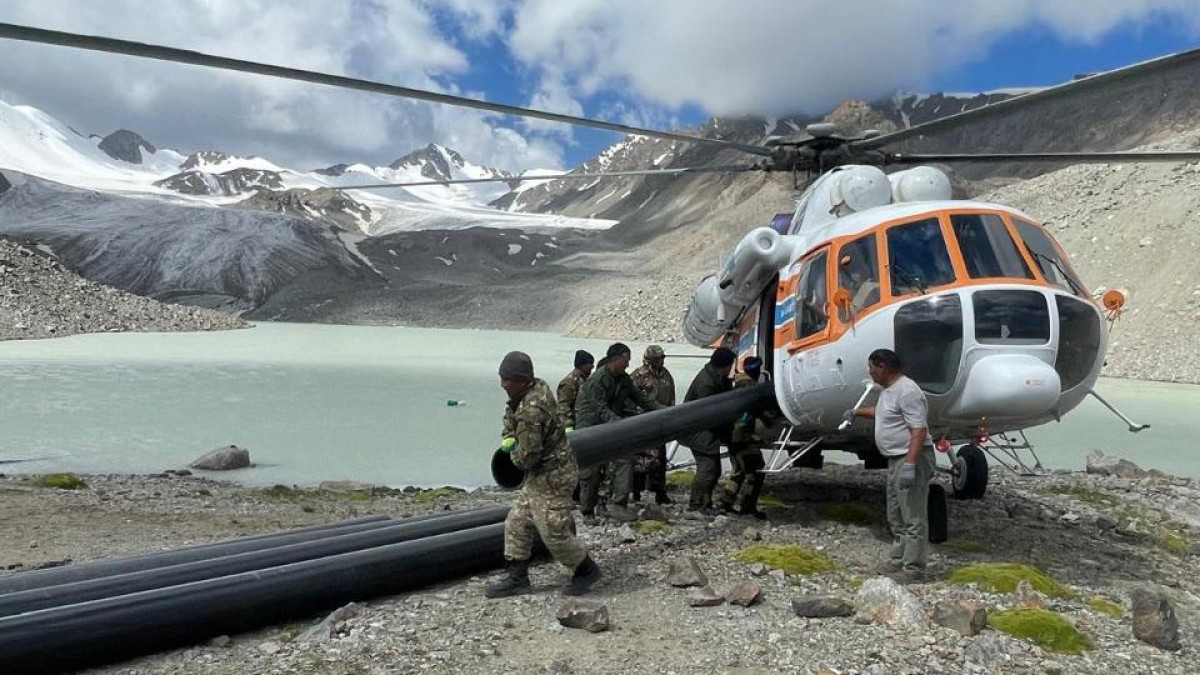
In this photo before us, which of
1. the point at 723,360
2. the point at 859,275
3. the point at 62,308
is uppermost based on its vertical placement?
the point at 62,308

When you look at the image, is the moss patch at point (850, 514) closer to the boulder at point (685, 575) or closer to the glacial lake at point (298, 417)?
the boulder at point (685, 575)

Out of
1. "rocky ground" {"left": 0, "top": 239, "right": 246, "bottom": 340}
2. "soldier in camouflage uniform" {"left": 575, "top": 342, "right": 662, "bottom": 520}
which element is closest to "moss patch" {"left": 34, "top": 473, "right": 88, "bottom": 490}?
"soldier in camouflage uniform" {"left": 575, "top": 342, "right": 662, "bottom": 520}

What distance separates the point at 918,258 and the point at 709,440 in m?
2.83

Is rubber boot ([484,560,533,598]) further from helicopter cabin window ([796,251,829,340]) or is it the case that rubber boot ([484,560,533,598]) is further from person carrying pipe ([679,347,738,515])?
helicopter cabin window ([796,251,829,340])

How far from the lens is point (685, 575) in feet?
19.6

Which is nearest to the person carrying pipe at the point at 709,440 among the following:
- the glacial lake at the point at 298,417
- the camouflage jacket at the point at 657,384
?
the camouflage jacket at the point at 657,384

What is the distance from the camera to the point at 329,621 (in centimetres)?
506

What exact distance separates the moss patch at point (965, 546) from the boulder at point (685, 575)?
2457 mm

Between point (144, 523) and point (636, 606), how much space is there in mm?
5818

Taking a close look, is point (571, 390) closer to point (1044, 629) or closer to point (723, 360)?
point (723, 360)

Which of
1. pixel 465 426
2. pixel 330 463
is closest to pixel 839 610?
pixel 330 463

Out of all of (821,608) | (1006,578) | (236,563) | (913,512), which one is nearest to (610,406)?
(913,512)

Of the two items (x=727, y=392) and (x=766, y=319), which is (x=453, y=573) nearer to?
(x=727, y=392)

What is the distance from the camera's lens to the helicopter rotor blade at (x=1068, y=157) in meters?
6.57
